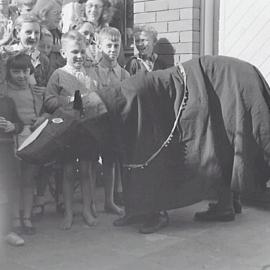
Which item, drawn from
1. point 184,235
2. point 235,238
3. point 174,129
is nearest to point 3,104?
point 174,129

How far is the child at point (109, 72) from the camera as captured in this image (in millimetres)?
5800

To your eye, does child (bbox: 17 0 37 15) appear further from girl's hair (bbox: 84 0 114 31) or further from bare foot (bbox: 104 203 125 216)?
bare foot (bbox: 104 203 125 216)

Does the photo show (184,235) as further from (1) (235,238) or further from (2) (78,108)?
(2) (78,108)

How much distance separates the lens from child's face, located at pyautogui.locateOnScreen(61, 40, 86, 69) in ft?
17.8

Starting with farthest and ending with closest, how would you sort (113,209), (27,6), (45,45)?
(27,6) → (45,45) → (113,209)

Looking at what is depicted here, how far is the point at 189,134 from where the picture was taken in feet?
16.8

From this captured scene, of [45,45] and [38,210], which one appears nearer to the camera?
[38,210]

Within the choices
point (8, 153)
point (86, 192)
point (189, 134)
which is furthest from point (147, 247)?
point (8, 153)

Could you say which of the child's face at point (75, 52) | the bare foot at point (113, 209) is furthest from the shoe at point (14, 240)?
the child's face at point (75, 52)

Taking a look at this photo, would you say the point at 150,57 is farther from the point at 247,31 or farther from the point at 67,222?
the point at 67,222

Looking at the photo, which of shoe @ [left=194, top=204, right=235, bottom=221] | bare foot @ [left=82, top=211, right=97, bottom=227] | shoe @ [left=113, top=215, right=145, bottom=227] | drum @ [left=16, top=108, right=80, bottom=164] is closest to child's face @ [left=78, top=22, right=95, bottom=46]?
drum @ [left=16, top=108, right=80, bottom=164]

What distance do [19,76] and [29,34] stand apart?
0.76m

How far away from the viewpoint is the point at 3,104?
4.96 m

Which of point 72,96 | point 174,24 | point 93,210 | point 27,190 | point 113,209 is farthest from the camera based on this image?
point 174,24
